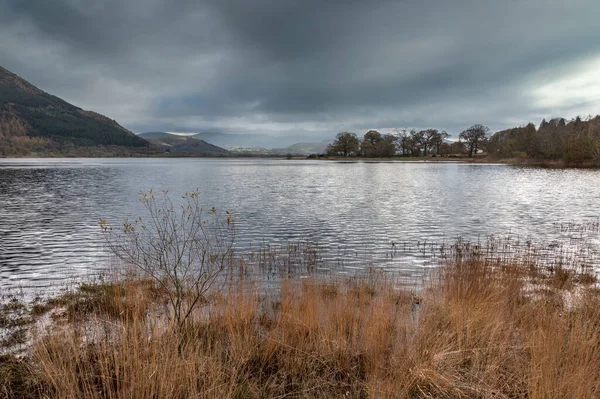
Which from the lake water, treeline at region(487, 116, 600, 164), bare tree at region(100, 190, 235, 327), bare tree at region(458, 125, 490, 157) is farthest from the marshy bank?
bare tree at region(458, 125, 490, 157)

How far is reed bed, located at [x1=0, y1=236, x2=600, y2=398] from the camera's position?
178 inches

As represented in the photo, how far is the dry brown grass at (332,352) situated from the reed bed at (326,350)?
0.03m

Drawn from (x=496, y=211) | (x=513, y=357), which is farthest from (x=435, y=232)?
(x=513, y=357)

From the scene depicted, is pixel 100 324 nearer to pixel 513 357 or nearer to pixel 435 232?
pixel 513 357

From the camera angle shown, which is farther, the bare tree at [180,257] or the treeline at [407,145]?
the treeline at [407,145]

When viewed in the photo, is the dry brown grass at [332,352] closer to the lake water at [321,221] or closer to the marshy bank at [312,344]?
the marshy bank at [312,344]

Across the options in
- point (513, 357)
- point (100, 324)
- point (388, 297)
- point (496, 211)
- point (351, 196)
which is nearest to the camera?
point (513, 357)

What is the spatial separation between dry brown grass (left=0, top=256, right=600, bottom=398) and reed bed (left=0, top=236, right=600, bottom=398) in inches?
1.0

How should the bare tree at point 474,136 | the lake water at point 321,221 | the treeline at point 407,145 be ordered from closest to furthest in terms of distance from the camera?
the lake water at point 321,221 → the bare tree at point 474,136 → the treeline at point 407,145

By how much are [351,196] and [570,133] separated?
313 feet

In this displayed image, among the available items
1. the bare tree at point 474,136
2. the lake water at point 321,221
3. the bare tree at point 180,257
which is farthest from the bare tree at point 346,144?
the bare tree at point 180,257

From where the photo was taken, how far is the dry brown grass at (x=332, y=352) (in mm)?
4508

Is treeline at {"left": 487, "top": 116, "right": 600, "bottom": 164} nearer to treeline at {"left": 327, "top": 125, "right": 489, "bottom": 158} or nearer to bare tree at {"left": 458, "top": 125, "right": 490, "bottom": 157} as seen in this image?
bare tree at {"left": 458, "top": 125, "right": 490, "bottom": 157}

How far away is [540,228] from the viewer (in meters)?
20.8
